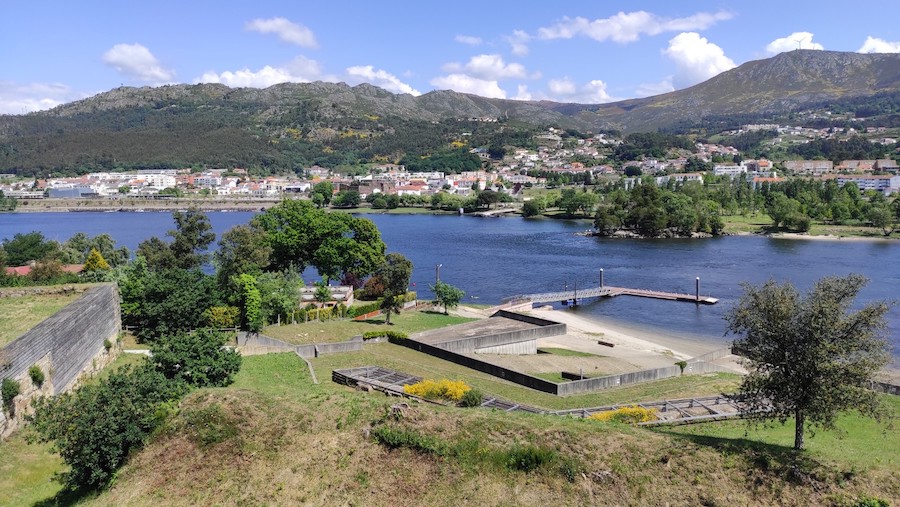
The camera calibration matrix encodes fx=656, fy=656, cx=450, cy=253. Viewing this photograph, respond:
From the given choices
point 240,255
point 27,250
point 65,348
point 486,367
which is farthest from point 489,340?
point 27,250

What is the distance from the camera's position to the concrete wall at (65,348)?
1728 cm

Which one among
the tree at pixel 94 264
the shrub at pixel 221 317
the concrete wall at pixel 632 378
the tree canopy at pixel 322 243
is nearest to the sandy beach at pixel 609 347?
the concrete wall at pixel 632 378

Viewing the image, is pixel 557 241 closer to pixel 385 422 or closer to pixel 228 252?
pixel 228 252

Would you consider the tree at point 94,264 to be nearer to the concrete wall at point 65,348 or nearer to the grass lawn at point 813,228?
the concrete wall at point 65,348

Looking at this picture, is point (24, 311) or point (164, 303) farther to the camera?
point (164, 303)

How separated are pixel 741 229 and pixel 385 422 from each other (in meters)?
97.3

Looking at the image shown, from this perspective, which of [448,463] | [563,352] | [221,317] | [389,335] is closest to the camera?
[448,463]

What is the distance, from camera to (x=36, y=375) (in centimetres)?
1827

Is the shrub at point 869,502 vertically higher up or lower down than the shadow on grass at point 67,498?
higher up

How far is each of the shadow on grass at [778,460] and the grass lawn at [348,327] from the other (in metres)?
21.4

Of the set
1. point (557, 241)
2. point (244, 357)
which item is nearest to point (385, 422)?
point (244, 357)

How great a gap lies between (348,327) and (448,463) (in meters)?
21.5

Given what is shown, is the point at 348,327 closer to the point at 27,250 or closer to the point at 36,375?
the point at 36,375

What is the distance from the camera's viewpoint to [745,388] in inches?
549
